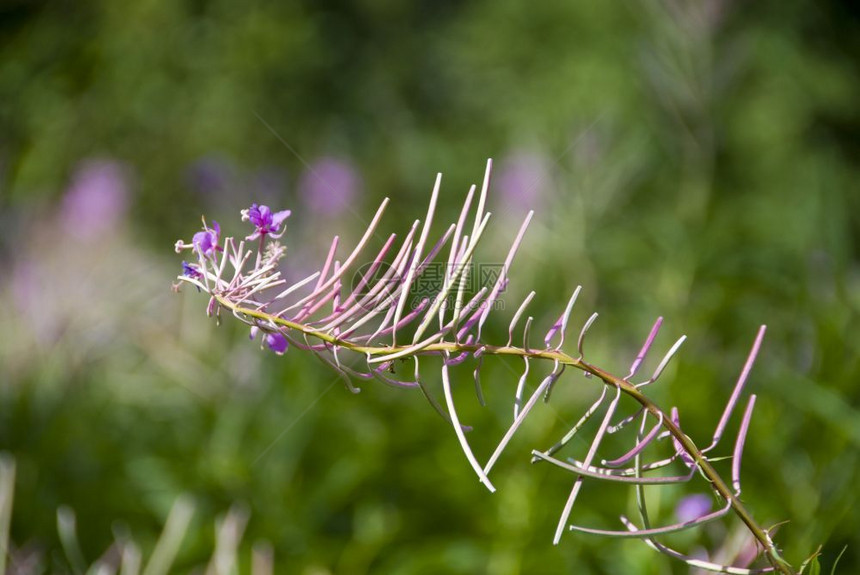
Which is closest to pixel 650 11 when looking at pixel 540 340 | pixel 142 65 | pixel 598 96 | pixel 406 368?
pixel 540 340

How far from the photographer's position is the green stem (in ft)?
1.60

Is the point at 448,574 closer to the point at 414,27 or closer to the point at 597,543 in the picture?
the point at 597,543

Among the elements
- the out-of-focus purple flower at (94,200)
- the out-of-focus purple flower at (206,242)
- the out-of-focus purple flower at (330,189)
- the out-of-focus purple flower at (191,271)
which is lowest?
the out-of-focus purple flower at (94,200)

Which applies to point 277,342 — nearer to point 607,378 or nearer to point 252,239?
point 252,239

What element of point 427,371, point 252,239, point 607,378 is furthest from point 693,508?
point 427,371

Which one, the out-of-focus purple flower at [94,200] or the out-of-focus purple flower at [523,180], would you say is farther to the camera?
the out-of-focus purple flower at [94,200]

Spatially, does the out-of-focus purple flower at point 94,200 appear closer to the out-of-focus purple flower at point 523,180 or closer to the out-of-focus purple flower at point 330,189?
the out-of-focus purple flower at point 330,189

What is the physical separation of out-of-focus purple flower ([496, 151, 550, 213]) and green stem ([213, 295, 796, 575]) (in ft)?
5.08

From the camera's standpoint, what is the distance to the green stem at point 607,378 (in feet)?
1.60

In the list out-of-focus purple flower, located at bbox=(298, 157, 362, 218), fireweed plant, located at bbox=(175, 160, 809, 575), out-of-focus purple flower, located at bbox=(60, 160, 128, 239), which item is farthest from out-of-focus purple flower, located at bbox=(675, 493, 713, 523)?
out-of-focus purple flower, located at bbox=(60, 160, 128, 239)

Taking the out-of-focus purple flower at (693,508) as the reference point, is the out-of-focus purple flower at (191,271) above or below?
above

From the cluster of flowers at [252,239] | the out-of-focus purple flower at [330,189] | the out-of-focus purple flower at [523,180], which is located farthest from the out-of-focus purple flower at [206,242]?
the out-of-focus purple flower at [330,189]

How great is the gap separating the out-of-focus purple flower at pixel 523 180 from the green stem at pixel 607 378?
1.55 meters

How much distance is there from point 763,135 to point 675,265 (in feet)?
12.4
